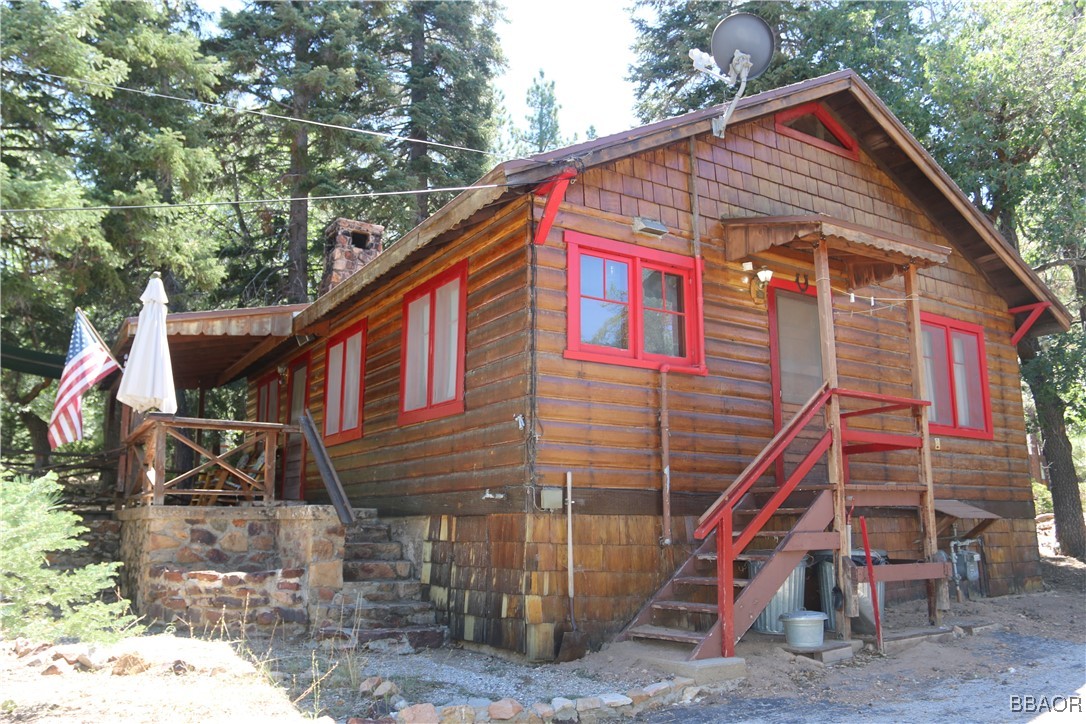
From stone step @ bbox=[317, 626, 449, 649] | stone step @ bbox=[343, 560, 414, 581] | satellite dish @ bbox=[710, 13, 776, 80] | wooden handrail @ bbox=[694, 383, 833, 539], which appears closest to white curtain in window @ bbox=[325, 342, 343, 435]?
stone step @ bbox=[343, 560, 414, 581]

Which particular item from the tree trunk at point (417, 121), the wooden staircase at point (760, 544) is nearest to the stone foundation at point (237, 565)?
the wooden staircase at point (760, 544)

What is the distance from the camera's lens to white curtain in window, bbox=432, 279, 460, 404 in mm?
8875

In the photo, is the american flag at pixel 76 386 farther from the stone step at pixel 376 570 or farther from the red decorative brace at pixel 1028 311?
the red decorative brace at pixel 1028 311

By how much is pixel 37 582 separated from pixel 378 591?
2927mm

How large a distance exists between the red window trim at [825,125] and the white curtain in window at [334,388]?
263 inches

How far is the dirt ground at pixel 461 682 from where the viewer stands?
5328 mm

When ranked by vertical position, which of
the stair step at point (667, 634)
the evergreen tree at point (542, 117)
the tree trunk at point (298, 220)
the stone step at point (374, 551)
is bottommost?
the stair step at point (667, 634)

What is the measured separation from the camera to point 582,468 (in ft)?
24.4

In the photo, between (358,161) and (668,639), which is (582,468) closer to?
(668,639)

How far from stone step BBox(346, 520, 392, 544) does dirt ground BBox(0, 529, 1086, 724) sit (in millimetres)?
1900

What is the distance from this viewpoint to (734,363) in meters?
8.73

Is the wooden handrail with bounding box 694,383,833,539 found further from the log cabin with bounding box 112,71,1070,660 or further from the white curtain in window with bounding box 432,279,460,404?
the white curtain in window with bounding box 432,279,460,404

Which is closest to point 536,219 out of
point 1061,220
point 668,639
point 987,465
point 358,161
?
→ point 668,639

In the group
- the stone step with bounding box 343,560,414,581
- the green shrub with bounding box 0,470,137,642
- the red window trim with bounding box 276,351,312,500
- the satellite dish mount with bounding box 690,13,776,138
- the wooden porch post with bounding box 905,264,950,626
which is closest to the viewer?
the green shrub with bounding box 0,470,137,642
